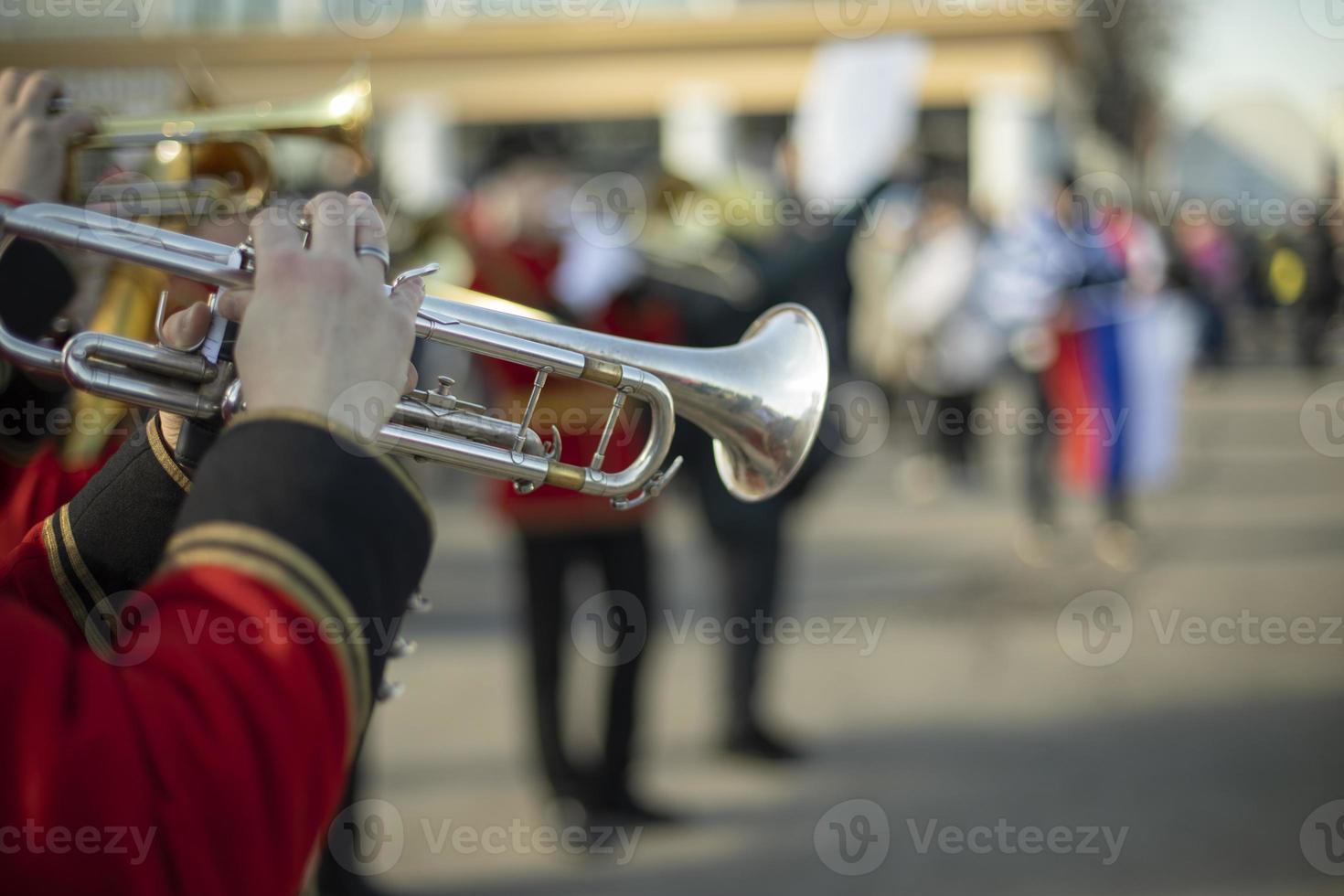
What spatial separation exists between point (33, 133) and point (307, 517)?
3.49ft

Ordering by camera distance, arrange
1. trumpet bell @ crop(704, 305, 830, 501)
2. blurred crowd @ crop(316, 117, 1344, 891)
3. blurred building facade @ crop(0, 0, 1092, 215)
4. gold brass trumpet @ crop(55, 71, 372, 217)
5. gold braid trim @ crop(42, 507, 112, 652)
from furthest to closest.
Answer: blurred building facade @ crop(0, 0, 1092, 215), blurred crowd @ crop(316, 117, 1344, 891), gold brass trumpet @ crop(55, 71, 372, 217), trumpet bell @ crop(704, 305, 830, 501), gold braid trim @ crop(42, 507, 112, 652)

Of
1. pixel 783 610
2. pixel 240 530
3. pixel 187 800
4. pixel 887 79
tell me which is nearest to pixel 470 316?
pixel 240 530

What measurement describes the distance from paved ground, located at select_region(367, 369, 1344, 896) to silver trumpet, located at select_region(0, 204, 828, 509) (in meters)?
1.66

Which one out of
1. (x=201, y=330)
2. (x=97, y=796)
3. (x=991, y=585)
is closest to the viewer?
(x=97, y=796)

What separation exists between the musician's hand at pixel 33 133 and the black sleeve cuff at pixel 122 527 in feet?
1.46

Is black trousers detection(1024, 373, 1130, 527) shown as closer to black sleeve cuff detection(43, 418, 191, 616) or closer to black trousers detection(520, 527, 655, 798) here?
black trousers detection(520, 527, 655, 798)

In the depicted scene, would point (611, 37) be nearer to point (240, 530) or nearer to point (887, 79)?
point (887, 79)

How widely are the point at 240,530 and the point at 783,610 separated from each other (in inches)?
180

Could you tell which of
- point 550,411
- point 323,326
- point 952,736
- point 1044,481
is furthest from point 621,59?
point 323,326

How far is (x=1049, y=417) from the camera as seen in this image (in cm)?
639

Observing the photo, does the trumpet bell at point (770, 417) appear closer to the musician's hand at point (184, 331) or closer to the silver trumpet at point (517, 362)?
the silver trumpet at point (517, 362)

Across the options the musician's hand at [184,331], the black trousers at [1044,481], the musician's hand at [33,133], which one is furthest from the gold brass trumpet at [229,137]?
the black trousers at [1044,481]

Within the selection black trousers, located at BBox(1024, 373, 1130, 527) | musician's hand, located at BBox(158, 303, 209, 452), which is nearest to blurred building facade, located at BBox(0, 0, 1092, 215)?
black trousers, located at BBox(1024, 373, 1130, 527)

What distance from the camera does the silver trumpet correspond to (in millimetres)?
1311
